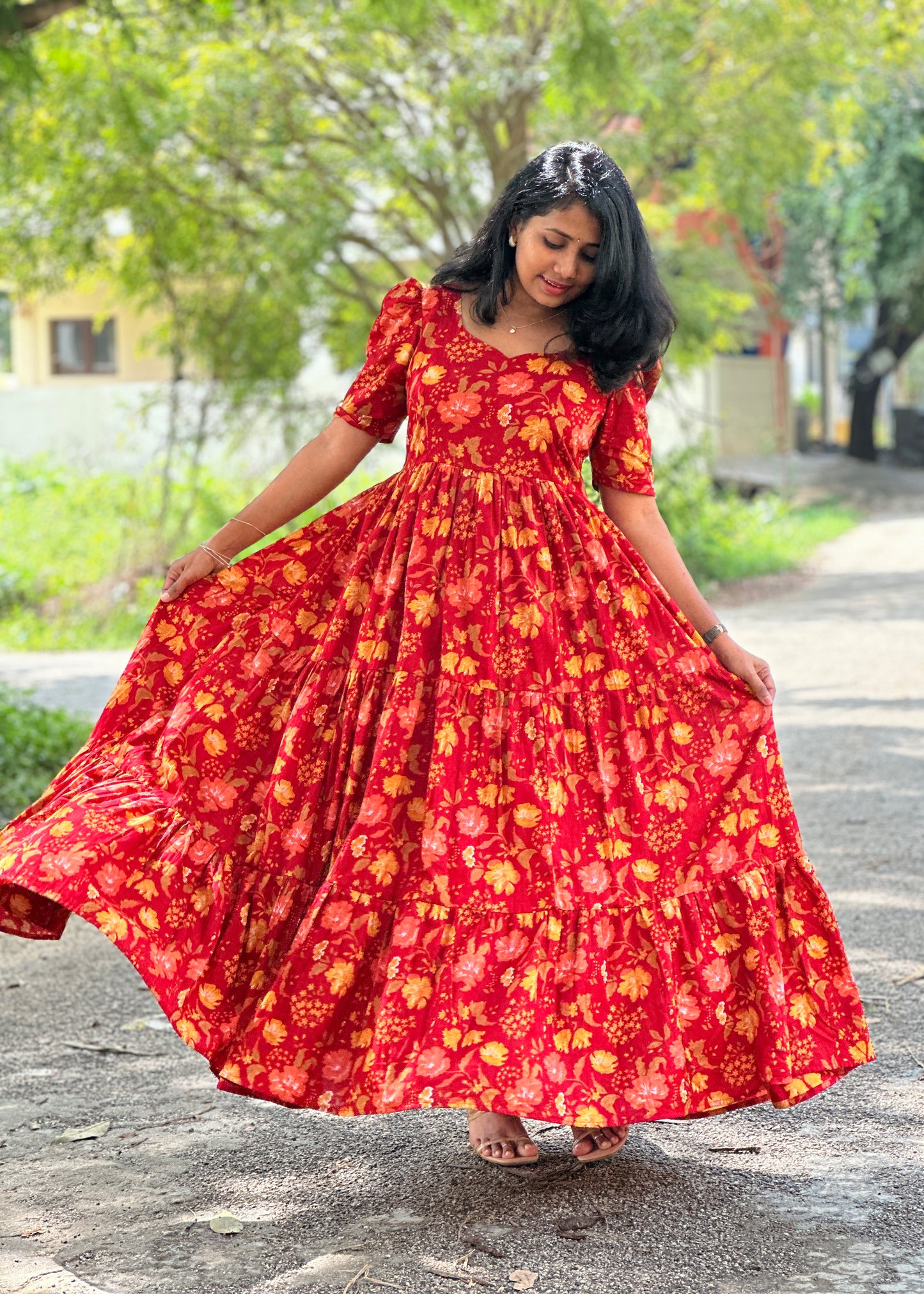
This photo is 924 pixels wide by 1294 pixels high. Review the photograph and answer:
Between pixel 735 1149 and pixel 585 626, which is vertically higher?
A: pixel 585 626

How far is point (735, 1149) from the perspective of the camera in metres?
2.96

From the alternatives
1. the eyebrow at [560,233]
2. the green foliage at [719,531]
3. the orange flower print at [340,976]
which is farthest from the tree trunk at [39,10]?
the green foliage at [719,531]

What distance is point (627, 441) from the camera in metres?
2.99

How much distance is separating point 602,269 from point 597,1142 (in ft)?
5.19

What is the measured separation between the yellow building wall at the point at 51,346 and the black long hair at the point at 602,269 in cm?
2238

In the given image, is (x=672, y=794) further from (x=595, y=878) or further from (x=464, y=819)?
(x=464, y=819)

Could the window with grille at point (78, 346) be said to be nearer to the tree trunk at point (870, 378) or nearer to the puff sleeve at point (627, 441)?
the tree trunk at point (870, 378)

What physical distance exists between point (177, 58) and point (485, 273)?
992 centimetres

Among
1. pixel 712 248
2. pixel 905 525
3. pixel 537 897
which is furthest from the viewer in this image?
pixel 905 525

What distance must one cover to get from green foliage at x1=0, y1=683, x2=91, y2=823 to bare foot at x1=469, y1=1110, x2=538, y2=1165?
3649 millimetres

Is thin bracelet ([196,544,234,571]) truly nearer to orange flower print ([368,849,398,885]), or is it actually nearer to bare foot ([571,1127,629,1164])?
orange flower print ([368,849,398,885])

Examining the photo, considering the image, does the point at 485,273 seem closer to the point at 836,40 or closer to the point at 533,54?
the point at 533,54

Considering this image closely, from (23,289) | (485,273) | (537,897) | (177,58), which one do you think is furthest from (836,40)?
(537,897)

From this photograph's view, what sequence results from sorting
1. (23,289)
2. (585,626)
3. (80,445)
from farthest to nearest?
(80,445), (23,289), (585,626)
